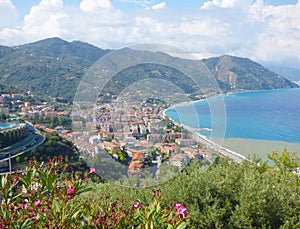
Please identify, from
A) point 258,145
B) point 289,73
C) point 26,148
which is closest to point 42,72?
point 26,148

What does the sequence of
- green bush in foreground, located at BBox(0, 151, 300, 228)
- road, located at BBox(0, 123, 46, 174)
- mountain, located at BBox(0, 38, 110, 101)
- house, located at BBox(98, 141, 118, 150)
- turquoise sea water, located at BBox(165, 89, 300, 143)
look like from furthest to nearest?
mountain, located at BBox(0, 38, 110, 101), road, located at BBox(0, 123, 46, 174), turquoise sea water, located at BBox(165, 89, 300, 143), house, located at BBox(98, 141, 118, 150), green bush in foreground, located at BBox(0, 151, 300, 228)

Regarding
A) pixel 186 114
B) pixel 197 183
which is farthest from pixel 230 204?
pixel 186 114

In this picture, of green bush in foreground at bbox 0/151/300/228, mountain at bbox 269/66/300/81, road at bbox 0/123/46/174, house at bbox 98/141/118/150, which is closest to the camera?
green bush in foreground at bbox 0/151/300/228

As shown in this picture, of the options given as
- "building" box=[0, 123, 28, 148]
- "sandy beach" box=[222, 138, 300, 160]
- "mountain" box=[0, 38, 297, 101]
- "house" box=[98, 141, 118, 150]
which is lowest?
"sandy beach" box=[222, 138, 300, 160]

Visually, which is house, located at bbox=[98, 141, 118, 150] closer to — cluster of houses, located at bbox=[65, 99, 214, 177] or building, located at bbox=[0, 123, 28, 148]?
cluster of houses, located at bbox=[65, 99, 214, 177]

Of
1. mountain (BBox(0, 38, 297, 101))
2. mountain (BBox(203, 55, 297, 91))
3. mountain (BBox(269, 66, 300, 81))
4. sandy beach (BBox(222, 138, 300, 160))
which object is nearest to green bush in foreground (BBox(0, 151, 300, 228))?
mountain (BBox(0, 38, 297, 101))

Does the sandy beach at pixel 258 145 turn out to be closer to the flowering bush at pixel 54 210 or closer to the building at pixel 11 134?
the building at pixel 11 134

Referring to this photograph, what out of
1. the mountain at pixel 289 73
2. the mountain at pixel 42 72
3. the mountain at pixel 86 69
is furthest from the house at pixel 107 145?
the mountain at pixel 289 73

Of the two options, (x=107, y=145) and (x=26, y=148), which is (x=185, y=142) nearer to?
(x=107, y=145)
